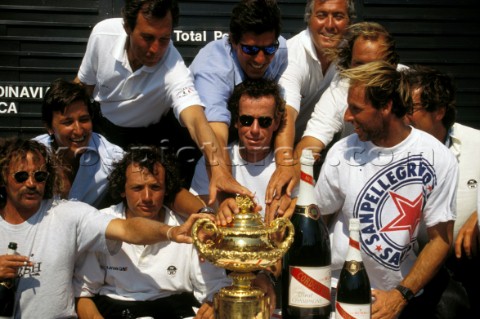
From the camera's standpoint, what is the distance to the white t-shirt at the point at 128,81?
13.5ft

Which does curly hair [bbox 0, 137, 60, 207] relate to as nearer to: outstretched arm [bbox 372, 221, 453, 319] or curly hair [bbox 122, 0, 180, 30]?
curly hair [bbox 122, 0, 180, 30]

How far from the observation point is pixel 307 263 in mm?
2541

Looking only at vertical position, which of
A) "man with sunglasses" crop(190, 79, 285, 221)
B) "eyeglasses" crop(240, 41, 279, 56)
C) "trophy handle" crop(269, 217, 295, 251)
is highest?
"eyeglasses" crop(240, 41, 279, 56)

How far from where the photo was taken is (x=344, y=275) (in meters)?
2.42

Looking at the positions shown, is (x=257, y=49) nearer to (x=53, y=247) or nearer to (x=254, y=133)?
(x=254, y=133)

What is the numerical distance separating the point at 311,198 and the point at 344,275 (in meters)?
0.31

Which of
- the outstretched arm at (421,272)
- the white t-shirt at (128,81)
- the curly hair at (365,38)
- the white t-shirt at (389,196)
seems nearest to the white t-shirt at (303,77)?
the curly hair at (365,38)

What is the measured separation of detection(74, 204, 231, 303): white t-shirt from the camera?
136 inches

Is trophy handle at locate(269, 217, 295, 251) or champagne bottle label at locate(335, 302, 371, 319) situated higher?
trophy handle at locate(269, 217, 295, 251)

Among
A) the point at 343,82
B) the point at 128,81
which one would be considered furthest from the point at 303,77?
the point at 128,81

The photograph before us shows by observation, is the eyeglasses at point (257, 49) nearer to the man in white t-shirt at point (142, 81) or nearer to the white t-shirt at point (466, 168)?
the man in white t-shirt at point (142, 81)

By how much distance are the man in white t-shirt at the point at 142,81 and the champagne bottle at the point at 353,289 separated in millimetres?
1203

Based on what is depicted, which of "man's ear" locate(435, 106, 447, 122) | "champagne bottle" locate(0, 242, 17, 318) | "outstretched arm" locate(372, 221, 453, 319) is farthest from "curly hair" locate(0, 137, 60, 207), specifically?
"man's ear" locate(435, 106, 447, 122)

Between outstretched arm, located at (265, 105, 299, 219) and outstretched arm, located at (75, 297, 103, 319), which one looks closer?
outstretched arm, located at (265, 105, 299, 219)
